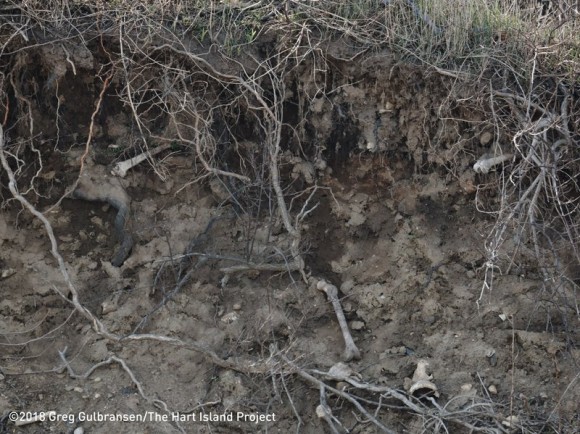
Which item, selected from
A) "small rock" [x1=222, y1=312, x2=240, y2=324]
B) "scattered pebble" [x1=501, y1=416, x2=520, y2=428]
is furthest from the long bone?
"scattered pebble" [x1=501, y1=416, x2=520, y2=428]

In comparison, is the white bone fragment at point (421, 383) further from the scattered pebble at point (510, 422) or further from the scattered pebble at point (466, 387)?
the scattered pebble at point (510, 422)

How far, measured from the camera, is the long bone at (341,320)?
4.70 metres

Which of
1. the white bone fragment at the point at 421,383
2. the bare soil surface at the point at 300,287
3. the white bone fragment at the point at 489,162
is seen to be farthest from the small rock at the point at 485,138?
the white bone fragment at the point at 421,383

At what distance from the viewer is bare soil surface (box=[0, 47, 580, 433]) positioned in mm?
4531

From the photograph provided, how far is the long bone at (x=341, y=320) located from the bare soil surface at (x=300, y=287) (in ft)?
0.16

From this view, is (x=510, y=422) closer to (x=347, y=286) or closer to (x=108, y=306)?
(x=347, y=286)

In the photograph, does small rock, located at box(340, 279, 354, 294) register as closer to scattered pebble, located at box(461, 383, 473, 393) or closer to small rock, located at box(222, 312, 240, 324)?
small rock, located at box(222, 312, 240, 324)

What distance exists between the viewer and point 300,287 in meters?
5.04

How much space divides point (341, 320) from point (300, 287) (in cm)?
33

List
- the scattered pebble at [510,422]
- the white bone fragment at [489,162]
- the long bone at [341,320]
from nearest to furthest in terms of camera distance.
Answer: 1. the scattered pebble at [510,422]
2. the long bone at [341,320]
3. the white bone fragment at [489,162]

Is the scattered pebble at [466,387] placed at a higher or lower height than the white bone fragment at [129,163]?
lower

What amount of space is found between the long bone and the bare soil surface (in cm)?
5

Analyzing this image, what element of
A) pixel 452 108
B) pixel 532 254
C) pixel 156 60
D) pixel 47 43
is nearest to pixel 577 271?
pixel 532 254

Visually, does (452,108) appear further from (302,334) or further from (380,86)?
(302,334)
